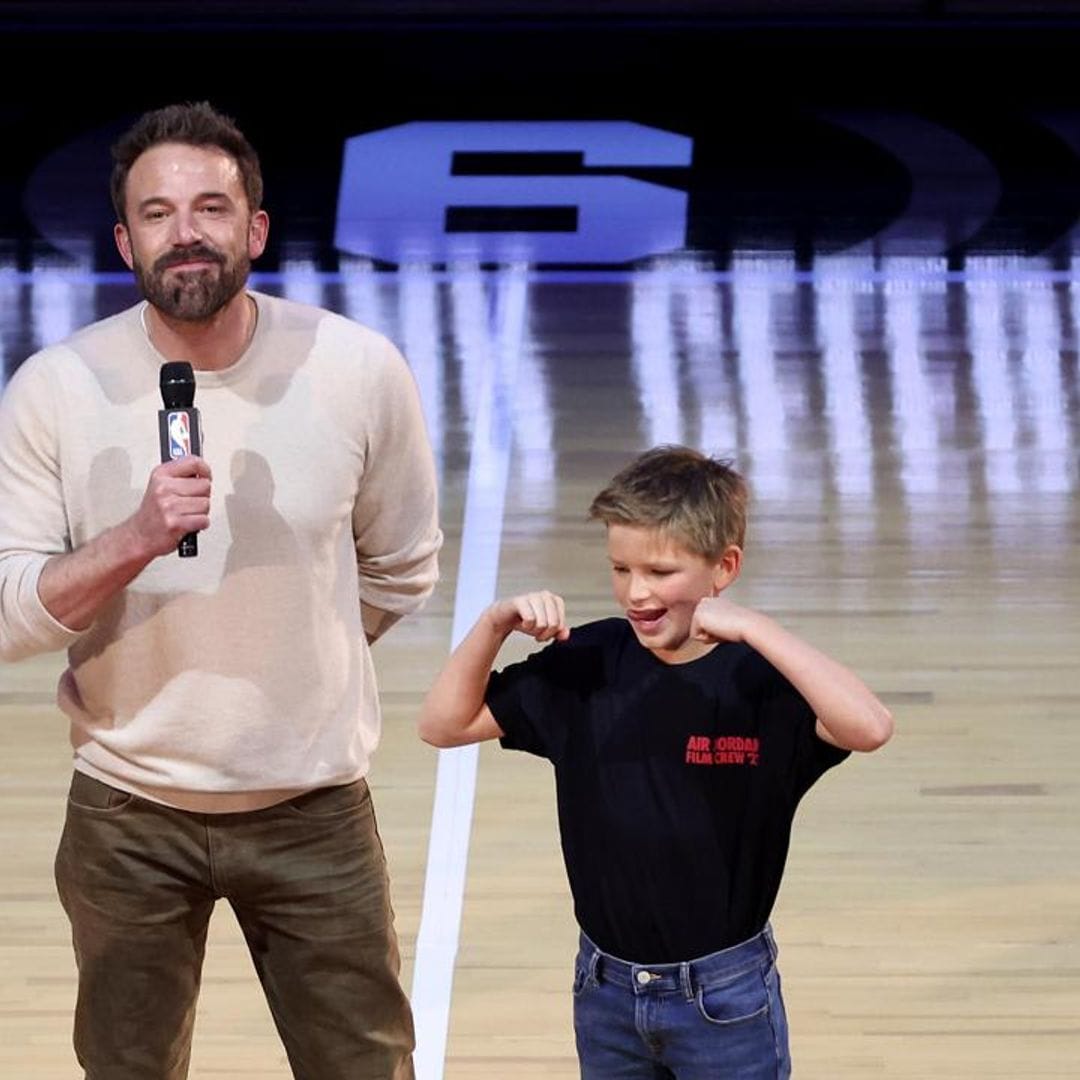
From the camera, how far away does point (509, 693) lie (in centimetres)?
328

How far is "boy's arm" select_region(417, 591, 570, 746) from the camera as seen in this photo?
3.05 metres

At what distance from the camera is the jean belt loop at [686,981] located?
3088 millimetres

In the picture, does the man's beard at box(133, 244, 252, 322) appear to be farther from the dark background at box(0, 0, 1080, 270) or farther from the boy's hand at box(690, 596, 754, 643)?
the dark background at box(0, 0, 1080, 270)

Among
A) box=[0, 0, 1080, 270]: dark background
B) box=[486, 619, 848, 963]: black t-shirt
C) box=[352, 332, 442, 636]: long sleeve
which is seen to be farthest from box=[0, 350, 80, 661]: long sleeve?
box=[0, 0, 1080, 270]: dark background

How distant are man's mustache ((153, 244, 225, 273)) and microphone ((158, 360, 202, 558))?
0.65 feet

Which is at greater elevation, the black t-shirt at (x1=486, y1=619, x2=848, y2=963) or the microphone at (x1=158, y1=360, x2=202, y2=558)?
the microphone at (x1=158, y1=360, x2=202, y2=558)

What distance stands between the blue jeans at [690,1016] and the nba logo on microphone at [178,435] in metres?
0.90

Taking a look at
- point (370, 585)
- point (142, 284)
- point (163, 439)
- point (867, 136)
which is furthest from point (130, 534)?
point (867, 136)

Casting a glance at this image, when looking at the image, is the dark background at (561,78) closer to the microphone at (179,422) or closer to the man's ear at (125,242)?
the man's ear at (125,242)

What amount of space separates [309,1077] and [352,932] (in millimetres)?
269

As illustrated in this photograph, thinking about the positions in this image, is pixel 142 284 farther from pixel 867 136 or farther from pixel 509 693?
pixel 867 136

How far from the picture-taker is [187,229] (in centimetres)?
334

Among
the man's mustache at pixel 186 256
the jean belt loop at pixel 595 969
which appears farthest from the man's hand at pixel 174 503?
the jean belt loop at pixel 595 969

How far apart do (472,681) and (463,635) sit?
3805 mm
